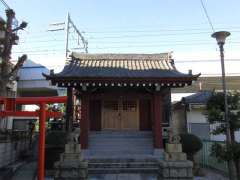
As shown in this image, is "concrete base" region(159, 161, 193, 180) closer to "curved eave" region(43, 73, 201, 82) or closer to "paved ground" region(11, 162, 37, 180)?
"curved eave" region(43, 73, 201, 82)

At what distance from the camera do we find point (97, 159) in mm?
14438

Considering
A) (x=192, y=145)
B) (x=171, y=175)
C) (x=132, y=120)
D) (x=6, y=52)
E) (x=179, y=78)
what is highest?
(x=6, y=52)

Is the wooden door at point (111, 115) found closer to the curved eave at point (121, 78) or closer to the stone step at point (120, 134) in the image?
the stone step at point (120, 134)

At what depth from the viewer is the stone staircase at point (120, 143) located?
52.7 ft

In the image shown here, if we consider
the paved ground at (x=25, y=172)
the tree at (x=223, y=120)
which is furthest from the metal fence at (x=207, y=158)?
the paved ground at (x=25, y=172)

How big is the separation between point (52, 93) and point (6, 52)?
2066 centimetres

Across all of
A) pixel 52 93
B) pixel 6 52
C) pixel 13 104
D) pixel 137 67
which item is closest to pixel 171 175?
pixel 13 104

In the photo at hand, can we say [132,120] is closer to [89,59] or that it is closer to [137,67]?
[137,67]

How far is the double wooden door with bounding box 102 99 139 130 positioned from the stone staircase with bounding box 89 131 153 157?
61 centimetres

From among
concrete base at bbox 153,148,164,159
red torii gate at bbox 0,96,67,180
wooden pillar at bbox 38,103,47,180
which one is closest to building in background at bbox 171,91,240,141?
concrete base at bbox 153,148,164,159

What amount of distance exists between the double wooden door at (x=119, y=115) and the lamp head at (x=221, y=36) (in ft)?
27.1

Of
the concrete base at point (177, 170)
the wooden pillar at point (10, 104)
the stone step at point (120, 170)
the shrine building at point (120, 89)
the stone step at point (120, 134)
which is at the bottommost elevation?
the stone step at point (120, 170)

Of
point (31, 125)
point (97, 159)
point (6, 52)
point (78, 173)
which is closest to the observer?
point (78, 173)

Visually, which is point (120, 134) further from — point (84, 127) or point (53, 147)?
point (53, 147)
